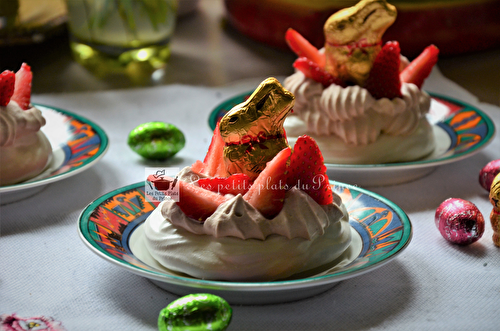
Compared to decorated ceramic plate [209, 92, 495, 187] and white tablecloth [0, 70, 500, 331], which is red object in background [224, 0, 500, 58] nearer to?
decorated ceramic plate [209, 92, 495, 187]

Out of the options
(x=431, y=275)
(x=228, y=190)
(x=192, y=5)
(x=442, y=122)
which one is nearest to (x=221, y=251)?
(x=228, y=190)

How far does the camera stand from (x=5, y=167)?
1.83 meters

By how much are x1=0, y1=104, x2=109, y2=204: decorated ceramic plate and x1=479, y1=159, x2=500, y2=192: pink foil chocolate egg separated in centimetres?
120

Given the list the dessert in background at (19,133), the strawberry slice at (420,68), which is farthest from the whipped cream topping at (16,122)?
the strawberry slice at (420,68)

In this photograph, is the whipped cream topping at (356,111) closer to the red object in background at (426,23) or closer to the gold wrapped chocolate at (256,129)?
the gold wrapped chocolate at (256,129)

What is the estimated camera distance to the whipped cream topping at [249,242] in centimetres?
130

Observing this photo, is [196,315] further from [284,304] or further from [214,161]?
[214,161]

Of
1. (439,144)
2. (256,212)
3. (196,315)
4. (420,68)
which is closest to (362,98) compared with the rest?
(420,68)

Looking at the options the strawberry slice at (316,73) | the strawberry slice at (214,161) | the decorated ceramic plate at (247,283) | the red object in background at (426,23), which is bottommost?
the red object in background at (426,23)

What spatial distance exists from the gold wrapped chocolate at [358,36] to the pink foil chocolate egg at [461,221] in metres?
0.57

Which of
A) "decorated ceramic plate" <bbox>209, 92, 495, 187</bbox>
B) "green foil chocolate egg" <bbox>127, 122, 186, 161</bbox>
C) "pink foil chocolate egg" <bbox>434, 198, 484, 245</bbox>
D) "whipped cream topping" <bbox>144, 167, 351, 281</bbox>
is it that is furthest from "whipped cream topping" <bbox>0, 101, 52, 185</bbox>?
"pink foil chocolate egg" <bbox>434, 198, 484, 245</bbox>

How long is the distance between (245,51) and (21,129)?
2.09m

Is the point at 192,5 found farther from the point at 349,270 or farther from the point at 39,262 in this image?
the point at 349,270

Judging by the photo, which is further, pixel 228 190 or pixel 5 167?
pixel 5 167
